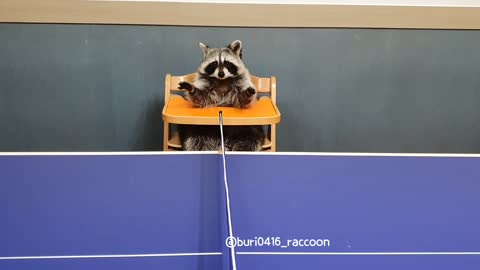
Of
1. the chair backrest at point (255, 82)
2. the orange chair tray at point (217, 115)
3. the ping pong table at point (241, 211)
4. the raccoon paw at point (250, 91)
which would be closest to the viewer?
the ping pong table at point (241, 211)

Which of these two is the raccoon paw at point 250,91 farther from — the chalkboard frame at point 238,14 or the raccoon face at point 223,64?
the chalkboard frame at point 238,14

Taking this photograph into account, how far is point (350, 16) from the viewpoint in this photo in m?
2.69

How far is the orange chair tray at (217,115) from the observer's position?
6.83 feet

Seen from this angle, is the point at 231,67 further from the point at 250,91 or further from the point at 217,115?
the point at 217,115

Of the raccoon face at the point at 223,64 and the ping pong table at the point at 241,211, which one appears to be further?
the raccoon face at the point at 223,64

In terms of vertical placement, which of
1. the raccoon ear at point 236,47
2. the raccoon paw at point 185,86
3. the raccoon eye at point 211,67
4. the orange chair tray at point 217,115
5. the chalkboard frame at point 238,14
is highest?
the chalkboard frame at point 238,14

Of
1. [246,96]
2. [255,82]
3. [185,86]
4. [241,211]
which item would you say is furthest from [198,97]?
[241,211]

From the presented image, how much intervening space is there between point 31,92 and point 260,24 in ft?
4.54

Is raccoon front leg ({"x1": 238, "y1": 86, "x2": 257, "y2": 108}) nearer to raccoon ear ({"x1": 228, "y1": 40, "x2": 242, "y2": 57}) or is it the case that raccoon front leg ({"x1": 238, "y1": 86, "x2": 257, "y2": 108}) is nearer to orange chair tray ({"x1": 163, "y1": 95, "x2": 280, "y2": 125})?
orange chair tray ({"x1": 163, "y1": 95, "x2": 280, "y2": 125})

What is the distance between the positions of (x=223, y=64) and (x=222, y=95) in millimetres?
158

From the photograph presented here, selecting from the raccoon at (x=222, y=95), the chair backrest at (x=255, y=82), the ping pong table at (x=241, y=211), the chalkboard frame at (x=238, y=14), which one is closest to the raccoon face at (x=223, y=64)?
the raccoon at (x=222, y=95)

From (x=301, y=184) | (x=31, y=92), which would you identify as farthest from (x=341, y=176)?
(x=31, y=92)

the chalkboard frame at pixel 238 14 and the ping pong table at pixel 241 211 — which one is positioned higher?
the chalkboard frame at pixel 238 14

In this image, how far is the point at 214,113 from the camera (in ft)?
7.11
